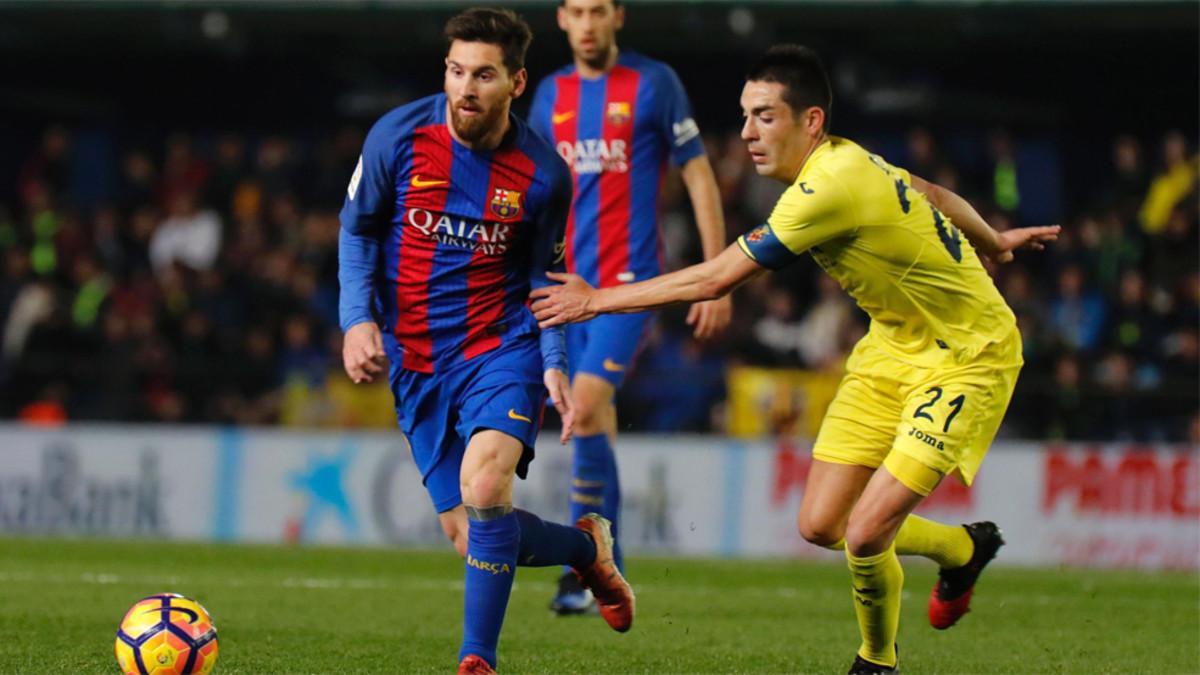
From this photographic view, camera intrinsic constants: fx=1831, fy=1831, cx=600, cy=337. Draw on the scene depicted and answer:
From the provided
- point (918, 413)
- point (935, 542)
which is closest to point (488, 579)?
point (918, 413)

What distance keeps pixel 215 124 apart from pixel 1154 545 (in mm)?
13623

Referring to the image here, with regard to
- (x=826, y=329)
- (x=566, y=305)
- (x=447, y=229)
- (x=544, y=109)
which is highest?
(x=544, y=109)

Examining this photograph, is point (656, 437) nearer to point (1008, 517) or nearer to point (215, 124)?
point (1008, 517)

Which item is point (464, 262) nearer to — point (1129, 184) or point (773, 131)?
point (773, 131)

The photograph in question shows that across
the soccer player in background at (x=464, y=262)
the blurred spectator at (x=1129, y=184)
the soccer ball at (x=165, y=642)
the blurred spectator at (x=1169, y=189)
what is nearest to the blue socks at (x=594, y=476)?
the soccer player in background at (x=464, y=262)

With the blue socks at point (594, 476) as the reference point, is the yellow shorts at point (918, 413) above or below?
above

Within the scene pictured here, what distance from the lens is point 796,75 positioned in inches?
255

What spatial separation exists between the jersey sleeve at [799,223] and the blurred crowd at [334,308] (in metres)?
9.30

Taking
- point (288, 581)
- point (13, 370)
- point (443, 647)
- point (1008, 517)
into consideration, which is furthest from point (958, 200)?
point (13, 370)

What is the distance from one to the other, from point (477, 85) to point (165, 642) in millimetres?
2183

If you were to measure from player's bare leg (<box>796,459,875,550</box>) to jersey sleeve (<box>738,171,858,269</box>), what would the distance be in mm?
955

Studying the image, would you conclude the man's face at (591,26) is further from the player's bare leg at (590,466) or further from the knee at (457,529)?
the knee at (457,529)

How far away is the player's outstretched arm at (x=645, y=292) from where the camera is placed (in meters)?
6.31

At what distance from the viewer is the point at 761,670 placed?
22.6ft
